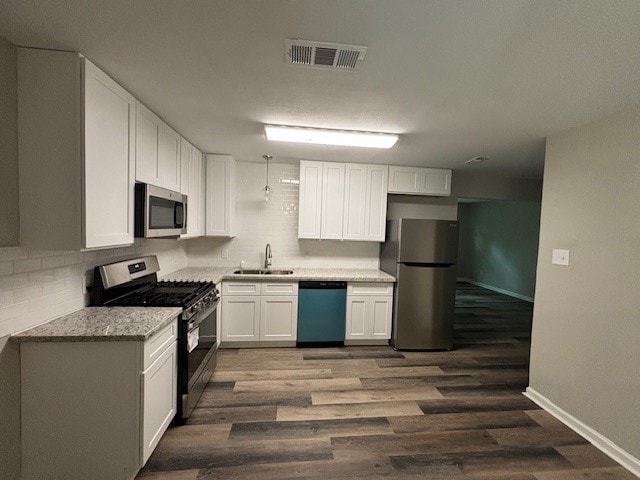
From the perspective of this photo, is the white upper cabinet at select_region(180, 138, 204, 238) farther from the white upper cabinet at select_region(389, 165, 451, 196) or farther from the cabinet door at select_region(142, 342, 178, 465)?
the white upper cabinet at select_region(389, 165, 451, 196)

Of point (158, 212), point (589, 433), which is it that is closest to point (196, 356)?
point (158, 212)

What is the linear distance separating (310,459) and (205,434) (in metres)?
0.80

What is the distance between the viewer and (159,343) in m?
1.75

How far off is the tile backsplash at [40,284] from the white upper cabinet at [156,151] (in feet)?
2.35

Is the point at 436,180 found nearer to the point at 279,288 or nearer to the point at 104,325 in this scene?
the point at 279,288

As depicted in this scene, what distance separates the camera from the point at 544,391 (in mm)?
2441

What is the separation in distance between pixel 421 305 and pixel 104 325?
3177 millimetres

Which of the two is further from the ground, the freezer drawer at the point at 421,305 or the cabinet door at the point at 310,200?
the cabinet door at the point at 310,200

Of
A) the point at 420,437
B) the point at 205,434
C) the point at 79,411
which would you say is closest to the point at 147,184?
the point at 79,411

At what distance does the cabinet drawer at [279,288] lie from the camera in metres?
3.34

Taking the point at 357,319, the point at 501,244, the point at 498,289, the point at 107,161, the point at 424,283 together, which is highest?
the point at 107,161

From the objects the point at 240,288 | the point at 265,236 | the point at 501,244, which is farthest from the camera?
the point at 501,244

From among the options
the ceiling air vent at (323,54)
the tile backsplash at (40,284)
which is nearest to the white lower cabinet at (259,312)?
the tile backsplash at (40,284)

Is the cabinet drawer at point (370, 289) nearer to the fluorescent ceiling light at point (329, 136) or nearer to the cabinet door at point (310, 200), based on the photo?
the cabinet door at point (310, 200)
